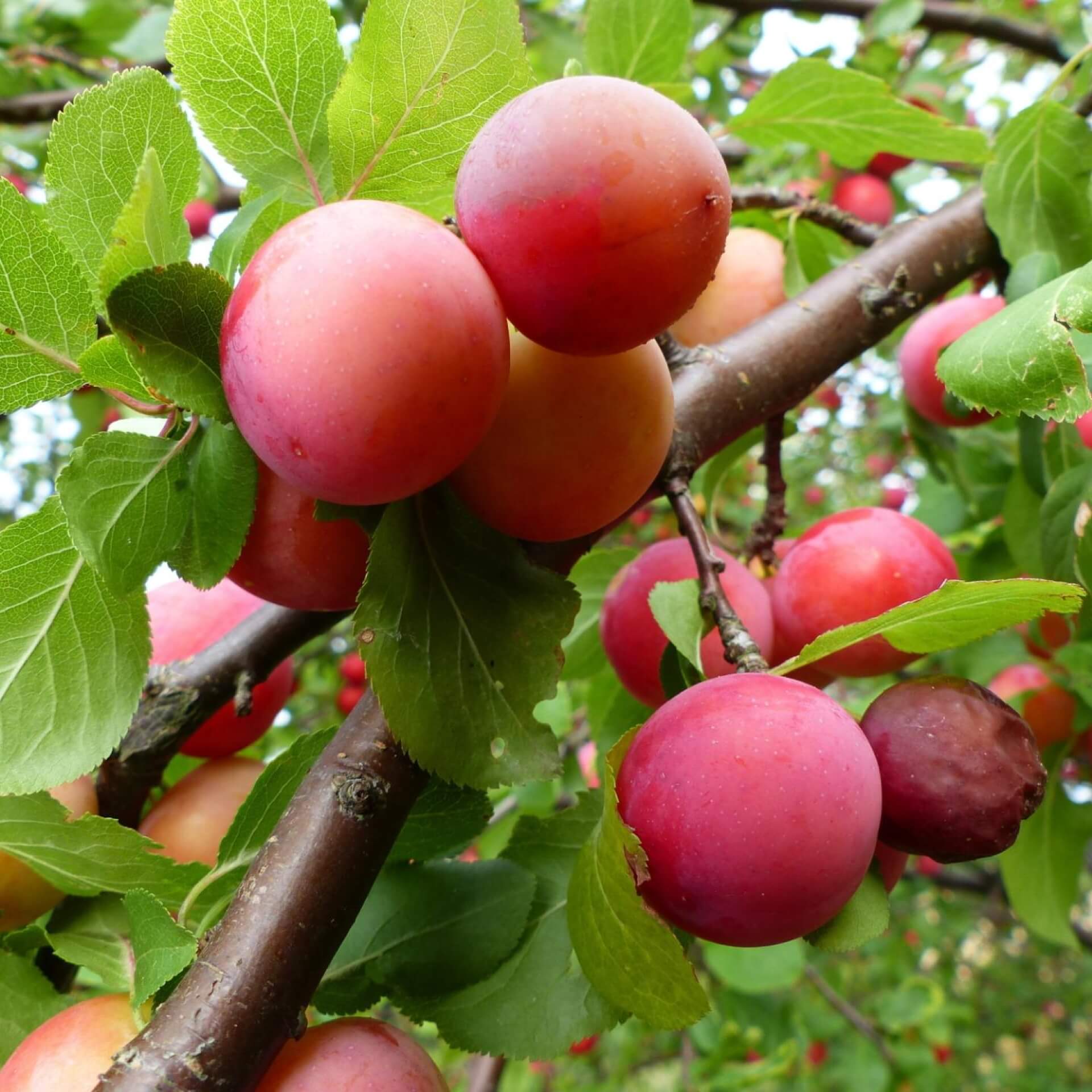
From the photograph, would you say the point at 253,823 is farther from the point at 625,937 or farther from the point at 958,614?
the point at 958,614

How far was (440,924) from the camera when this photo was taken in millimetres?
680

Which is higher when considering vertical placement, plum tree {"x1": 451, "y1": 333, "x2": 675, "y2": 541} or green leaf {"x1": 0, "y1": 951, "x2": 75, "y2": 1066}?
plum tree {"x1": 451, "y1": 333, "x2": 675, "y2": 541}

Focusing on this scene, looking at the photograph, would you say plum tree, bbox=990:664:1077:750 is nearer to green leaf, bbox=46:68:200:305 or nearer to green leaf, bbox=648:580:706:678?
green leaf, bbox=648:580:706:678

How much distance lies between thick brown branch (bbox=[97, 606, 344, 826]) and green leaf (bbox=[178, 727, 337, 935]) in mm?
107

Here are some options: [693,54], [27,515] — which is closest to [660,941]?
[27,515]

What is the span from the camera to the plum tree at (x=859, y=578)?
29.7 inches

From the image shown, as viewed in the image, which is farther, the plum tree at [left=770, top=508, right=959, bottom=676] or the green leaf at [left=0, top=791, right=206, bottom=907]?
the plum tree at [left=770, top=508, right=959, bottom=676]

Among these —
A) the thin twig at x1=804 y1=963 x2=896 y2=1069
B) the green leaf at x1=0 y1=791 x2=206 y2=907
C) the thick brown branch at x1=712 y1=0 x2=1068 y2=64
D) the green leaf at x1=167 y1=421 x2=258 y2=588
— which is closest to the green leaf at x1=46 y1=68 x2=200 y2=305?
the green leaf at x1=167 y1=421 x2=258 y2=588

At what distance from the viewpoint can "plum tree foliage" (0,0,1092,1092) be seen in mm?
463

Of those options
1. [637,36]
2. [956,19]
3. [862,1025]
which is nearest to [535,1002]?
[637,36]

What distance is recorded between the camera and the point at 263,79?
567 mm

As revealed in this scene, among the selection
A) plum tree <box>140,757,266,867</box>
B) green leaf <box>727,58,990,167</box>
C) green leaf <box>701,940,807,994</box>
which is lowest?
green leaf <box>701,940,807,994</box>

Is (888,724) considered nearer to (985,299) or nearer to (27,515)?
(27,515)

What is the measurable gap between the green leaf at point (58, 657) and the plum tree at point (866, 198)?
1695 millimetres
